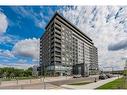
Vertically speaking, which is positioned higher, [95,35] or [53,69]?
[95,35]

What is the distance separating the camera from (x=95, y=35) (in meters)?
36.2

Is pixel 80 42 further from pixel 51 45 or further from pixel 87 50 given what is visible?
pixel 51 45

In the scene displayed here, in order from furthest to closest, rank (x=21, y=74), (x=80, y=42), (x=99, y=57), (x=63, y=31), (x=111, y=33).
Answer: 1. (x=63, y=31)
2. (x=21, y=74)
3. (x=80, y=42)
4. (x=111, y=33)
5. (x=99, y=57)

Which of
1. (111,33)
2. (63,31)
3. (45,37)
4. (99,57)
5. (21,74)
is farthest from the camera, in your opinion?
(63,31)

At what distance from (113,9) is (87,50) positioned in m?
13.6

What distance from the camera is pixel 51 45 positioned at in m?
69.3

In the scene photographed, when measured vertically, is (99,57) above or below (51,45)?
below

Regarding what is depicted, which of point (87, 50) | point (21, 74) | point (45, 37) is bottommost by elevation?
point (21, 74)

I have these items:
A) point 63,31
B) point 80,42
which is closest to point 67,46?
point 63,31

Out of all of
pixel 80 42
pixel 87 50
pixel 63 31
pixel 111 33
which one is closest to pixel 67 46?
pixel 63 31
